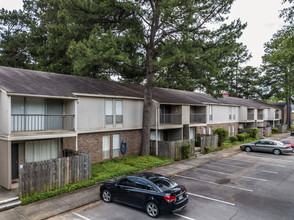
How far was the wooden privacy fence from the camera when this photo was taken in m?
9.72

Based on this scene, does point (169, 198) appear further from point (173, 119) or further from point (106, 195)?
point (173, 119)

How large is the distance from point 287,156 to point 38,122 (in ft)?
70.2

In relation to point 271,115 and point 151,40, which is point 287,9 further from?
point 271,115

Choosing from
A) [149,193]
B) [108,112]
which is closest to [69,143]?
[108,112]

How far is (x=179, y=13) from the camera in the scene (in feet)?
52.0

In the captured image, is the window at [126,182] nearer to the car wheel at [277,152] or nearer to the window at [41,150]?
the window at [41,150]

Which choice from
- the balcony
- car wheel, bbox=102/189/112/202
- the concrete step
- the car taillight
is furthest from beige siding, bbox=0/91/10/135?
the balcony

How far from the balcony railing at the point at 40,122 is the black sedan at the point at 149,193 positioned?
5009mm

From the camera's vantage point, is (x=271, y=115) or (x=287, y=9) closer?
(x=287, y=9)

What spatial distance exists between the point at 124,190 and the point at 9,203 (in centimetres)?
494

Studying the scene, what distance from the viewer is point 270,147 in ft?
70.3

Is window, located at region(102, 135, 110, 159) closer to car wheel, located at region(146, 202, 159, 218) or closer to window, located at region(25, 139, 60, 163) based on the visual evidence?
window, located at region(25, 139, 60, 163)

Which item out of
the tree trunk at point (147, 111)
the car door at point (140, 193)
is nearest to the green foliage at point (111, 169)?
the tree trunk at point (147, 111)

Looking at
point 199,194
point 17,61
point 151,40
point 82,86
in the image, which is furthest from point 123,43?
point 17,61
